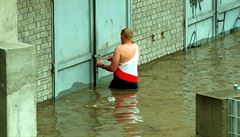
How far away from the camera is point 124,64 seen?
1548cm

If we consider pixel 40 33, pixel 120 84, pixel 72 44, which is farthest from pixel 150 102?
pixel 40 33

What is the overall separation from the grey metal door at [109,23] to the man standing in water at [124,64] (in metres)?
0.61

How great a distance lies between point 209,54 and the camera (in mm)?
18719

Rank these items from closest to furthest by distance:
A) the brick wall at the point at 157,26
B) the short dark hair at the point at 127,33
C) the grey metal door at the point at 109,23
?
the short dark hair at the point at 127,33
the grey metal door at the point at 109,23
the brick wall at the point at 157,26

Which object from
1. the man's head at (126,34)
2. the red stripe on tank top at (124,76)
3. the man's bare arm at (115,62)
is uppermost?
the man's head at (126,34)

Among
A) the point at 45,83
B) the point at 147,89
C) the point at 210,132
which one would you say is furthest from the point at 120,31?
the point at 210,132

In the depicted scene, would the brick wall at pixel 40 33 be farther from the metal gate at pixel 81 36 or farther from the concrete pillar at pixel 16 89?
the concrete pillar at pixel 16 89

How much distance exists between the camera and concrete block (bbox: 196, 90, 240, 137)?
457 inches

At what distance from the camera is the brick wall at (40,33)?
13.9 metres

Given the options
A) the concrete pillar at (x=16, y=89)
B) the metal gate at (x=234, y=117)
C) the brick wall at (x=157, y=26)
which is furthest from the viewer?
the brick wall at (x=157, y=26)

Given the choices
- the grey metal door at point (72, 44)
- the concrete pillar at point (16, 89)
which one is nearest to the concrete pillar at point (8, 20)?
the concrete pillar at point (16, 89)

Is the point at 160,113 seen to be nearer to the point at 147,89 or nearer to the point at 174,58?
the point at 147,89

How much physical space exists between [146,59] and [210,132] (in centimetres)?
605

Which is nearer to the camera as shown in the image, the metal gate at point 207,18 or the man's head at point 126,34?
the man's head at point 126,34
